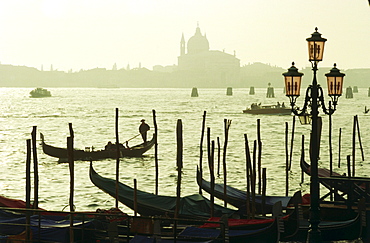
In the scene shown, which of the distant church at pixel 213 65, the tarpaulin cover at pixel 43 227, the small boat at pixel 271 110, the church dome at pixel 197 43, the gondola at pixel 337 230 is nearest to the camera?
the tarpaulin cover at pixel 43 227

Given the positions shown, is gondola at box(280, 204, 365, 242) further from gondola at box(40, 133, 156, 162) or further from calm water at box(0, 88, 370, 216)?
gondola at box(40, 133, 156, 162)

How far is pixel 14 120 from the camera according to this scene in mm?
47719

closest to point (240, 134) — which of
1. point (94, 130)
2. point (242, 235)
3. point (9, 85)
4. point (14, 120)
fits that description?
point (94, 130)

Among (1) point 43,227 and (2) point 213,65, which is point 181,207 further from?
(2) point 213,65

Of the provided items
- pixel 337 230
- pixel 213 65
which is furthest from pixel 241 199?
pixel 213 65

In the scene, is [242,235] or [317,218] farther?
[242,235]

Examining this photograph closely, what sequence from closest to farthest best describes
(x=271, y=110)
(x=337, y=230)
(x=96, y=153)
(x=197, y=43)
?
1. (x=337, y=230)
2. (x=96, y=153)
3. (x=271, y=110)
4. (x=197, y=43)

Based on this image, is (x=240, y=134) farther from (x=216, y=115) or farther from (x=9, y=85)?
(x=9, y=85)

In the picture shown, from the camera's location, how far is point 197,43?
151 meters

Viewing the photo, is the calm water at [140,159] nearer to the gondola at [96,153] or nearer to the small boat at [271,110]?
the gondola at [96,153]

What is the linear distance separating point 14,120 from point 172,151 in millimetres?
22811

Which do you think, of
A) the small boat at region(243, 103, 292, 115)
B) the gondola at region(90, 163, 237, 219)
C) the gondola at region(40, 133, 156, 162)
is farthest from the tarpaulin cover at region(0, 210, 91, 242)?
the small boat at region(243, 103, 292, 115)

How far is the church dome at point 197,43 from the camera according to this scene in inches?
5925

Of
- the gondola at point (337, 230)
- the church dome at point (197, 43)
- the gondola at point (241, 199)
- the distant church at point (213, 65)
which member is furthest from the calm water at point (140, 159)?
the church dome at point (197, 43)
